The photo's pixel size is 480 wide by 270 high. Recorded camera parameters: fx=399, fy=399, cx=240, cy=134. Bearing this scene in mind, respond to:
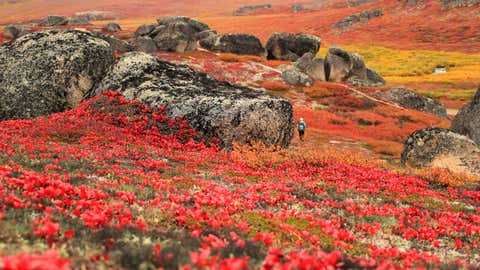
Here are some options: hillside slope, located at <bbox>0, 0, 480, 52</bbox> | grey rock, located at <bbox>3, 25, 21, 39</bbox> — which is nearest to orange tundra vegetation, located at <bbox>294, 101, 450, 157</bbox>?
grey rock, located at <bbox>3, 25, 21, 39</bbox>

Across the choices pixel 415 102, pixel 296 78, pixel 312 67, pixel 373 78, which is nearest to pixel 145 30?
pixel 312 67

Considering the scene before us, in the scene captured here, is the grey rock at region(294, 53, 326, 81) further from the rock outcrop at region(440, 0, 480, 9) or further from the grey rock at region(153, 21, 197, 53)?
the rock outcrop at region(440, 0, 480, 9)

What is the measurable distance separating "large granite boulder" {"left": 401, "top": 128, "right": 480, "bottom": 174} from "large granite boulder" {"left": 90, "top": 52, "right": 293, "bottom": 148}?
322 inches

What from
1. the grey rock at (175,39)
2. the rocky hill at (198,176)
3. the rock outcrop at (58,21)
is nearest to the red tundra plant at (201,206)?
the rocky hill at (198,176)

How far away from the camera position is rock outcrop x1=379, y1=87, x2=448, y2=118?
63.0 m

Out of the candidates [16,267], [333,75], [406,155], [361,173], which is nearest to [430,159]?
[406,155]

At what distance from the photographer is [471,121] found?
30.5 meters

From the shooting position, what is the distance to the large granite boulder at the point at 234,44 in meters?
85.4

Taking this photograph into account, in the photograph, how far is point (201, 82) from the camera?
27.4m

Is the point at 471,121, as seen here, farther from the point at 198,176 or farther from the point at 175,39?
the point at 175,39

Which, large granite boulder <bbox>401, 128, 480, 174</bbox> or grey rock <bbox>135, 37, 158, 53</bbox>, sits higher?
grey rock <bbox>135, 37, 158, 53</bbox>

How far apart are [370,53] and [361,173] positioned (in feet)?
363

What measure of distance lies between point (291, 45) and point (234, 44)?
13.0m

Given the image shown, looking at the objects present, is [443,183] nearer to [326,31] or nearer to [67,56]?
[67,56]
